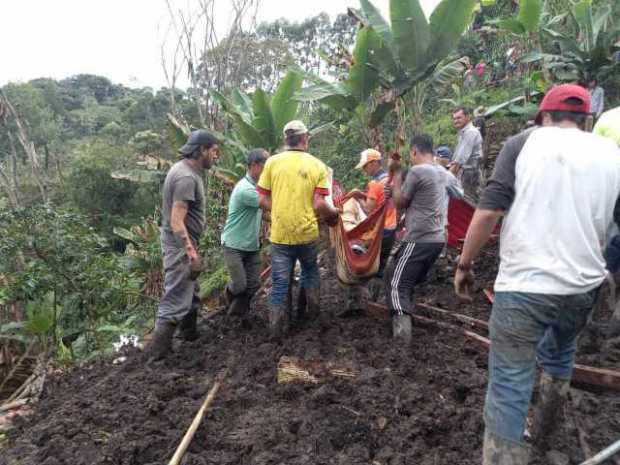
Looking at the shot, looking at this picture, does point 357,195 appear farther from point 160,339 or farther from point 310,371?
point 160,339

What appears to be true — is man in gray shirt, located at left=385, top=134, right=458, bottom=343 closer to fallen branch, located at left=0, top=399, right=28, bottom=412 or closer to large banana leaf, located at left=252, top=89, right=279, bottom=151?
fallen branch, located at left=0, top=399, right=28, bottom=412

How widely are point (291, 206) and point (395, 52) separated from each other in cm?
349

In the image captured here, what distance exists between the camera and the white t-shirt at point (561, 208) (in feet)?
7.18

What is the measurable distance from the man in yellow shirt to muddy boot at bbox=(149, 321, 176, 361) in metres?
0.90

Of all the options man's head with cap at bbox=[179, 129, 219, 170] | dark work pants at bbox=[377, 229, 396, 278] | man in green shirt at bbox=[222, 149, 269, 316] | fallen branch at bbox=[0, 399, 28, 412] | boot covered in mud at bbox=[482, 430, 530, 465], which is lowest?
fallen branch at bbox=[0, 399, 28, 412]

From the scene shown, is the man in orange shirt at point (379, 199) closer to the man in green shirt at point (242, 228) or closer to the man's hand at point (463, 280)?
the man in green shirt at point (242, 228)

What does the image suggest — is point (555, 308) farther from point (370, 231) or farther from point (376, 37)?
point (376, 37)

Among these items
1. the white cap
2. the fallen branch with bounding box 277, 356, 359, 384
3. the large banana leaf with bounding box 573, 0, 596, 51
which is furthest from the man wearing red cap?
the large banana leaf with bounding box 573, 0, 596, 51

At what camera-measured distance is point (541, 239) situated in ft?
7.32

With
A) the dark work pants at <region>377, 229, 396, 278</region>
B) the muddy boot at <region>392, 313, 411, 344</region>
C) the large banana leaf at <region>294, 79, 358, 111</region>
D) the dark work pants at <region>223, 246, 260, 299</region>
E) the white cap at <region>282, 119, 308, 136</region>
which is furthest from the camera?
the large banana leaf at <region>294, 79, 358, 111</region>

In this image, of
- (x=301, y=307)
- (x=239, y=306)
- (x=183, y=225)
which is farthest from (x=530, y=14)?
(x=183, y=225)

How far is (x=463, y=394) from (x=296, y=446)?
1200mm

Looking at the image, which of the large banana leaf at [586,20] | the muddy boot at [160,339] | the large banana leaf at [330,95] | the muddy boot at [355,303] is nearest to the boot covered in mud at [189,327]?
the muddy boot at [160,339]

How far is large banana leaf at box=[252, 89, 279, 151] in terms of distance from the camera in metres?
7.44
